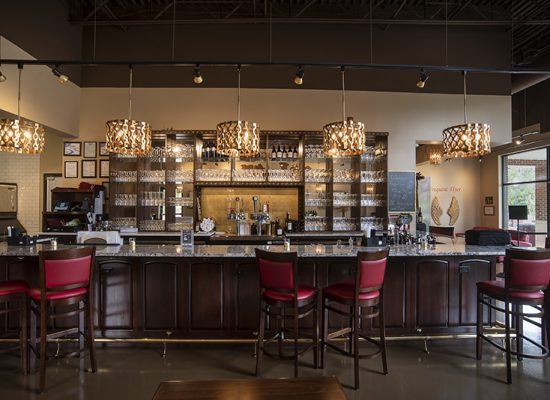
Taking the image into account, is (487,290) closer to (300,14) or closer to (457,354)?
(457,354)

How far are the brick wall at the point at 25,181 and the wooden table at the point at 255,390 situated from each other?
28.9ft

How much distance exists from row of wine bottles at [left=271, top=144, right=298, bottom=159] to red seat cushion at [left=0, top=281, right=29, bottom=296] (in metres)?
4.36

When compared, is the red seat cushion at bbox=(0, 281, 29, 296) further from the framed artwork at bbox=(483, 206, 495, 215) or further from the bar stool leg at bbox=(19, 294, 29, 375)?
the framed artwork at bbox=(483, 206, 495, 215)

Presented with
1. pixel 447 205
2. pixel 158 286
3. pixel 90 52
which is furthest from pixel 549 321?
pixel 90 52

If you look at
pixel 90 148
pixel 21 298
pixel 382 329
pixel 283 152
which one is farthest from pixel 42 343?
pixel 90 148

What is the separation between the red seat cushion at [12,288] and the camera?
121 inches

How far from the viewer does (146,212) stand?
649 centimetres

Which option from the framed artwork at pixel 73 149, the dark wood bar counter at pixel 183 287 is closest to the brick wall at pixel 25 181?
the framed artwork at pixel 73 149

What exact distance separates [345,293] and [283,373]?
96 cm

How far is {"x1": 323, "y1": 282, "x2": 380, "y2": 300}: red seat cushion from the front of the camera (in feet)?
9.82

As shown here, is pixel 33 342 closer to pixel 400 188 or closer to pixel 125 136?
pixel 125 136

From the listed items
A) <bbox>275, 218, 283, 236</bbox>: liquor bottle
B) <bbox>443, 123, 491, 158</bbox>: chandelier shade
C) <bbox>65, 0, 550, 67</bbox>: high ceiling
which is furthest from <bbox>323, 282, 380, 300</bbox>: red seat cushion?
<bbox>65, 0, 550, 67</bbox>: high ceiling

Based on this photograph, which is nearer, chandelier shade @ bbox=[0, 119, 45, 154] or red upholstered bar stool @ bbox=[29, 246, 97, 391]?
red upholstered bar stool @ bbox=[29, 246, 97, 391]

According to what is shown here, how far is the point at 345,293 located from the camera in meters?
3.04
